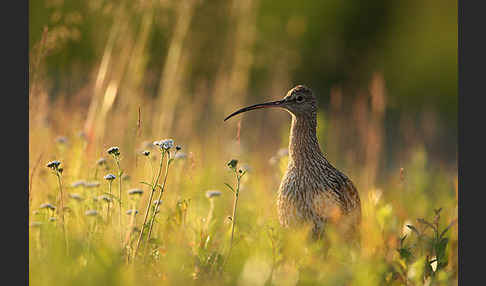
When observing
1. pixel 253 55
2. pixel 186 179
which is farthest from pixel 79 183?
pixel 253 55

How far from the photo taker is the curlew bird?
397 cm

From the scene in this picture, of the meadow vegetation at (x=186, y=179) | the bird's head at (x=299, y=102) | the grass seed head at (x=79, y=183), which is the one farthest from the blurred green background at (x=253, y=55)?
the bird's head at (x=299, y=102)

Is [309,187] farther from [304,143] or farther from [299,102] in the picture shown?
[299,102]

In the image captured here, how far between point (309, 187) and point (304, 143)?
0.37 metres

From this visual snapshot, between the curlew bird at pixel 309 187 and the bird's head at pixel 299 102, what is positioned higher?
the bird's head at pixel 299 102

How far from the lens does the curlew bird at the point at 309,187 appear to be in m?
3.97

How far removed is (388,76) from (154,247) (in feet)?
34.2

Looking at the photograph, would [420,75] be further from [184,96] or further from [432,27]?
[184,96]

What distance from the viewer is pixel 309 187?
4.02 meters

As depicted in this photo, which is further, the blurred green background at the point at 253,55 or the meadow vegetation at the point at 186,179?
the blurred green background at the point at 253,55

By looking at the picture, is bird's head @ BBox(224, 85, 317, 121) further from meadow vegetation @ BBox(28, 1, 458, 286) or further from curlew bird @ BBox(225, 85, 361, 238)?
meadow vegetation @ BBox(28, 1, 458, 286)

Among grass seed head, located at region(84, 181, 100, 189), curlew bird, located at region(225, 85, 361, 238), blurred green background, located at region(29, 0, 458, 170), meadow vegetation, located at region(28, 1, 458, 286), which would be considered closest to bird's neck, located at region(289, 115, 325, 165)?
curlew bird, located at region(225, 85, 361, 238)

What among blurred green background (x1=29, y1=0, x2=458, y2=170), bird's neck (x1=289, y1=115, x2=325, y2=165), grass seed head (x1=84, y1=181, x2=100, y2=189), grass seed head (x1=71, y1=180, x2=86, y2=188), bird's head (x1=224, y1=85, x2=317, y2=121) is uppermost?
blurred green background (x1=29, y1=0, x2=458, y2=170)

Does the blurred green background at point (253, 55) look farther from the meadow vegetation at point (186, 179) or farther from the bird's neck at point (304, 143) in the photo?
the bird's neck at point (304, 143)
